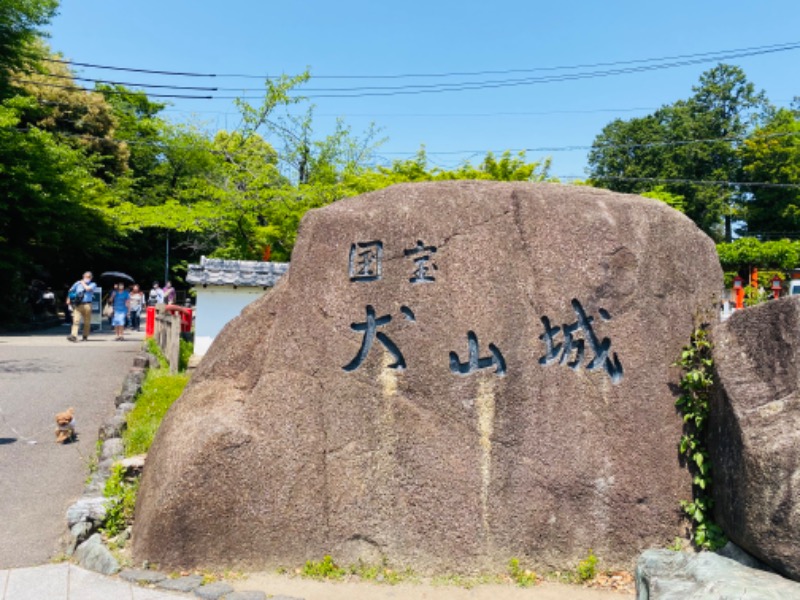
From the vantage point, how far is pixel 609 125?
51.7 m

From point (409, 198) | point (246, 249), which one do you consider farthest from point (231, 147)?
point (409, 198)

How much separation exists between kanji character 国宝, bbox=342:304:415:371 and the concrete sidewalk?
81.4 inches

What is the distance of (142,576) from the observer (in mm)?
4672

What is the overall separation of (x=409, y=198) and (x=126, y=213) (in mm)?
25652

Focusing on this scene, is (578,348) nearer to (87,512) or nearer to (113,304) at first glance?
(87,512)

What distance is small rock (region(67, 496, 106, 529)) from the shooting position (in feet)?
17.4

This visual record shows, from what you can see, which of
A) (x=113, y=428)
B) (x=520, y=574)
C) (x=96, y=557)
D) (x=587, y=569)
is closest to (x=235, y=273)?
(x=113, y=428)

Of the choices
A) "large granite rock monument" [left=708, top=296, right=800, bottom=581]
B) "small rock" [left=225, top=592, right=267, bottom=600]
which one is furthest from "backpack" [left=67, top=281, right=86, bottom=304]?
"large granite rock monument" [left=708, top=296, right=800, bottom=581]

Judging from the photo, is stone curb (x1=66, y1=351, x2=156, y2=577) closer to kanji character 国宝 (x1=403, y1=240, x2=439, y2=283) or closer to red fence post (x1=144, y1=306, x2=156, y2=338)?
kanji character 国宝 (x1=403, y1=240, x2=439, y2=283)

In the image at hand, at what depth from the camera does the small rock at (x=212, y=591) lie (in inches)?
176

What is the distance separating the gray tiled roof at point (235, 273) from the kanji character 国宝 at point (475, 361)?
9769 mm

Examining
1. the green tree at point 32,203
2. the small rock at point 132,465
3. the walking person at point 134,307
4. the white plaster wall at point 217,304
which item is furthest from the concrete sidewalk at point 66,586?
the walking person at point 134,307

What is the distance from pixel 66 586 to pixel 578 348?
13.6 feet

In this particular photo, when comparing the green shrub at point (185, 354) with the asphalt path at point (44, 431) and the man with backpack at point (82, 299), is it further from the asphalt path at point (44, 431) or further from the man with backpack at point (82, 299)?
the man with backpack at point (82, 299)
